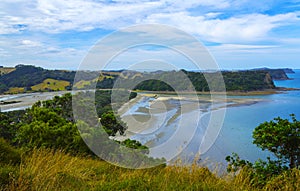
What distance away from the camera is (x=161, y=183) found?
3.23 m

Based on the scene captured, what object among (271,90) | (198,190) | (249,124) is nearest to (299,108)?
(249,124)

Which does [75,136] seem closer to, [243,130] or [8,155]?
[8,155]

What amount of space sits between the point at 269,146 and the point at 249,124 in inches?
976

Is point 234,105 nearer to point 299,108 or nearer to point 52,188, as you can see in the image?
point 299,108

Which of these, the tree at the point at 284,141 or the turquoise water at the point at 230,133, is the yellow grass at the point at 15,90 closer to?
the turquoise water at the point at 230,133

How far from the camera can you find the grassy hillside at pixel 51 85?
59.9m

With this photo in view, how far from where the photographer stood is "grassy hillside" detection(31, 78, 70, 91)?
197ft

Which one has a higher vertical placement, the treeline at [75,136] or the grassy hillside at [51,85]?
the grassy hillside at [51,85]

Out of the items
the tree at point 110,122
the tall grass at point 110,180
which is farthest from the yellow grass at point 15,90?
the tall grass at point 110,180

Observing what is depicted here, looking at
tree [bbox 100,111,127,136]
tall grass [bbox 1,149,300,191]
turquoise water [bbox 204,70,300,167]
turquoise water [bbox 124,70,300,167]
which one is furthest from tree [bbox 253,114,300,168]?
tree [bbox 100,111,127,136]

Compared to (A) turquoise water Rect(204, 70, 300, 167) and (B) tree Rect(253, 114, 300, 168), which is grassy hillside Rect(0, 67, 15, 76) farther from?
(B) tree Rect(253, 114, 300, 168)

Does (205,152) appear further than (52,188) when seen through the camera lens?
Yes

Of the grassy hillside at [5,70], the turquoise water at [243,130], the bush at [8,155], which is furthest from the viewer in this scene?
the grassy hillside at [5,70]

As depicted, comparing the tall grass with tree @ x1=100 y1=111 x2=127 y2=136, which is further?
tree @ x1=100 y1=111 x2=127 y2=136
